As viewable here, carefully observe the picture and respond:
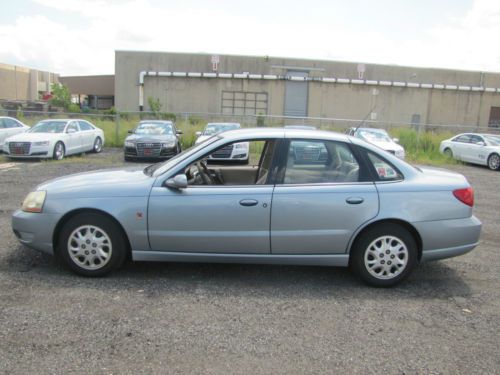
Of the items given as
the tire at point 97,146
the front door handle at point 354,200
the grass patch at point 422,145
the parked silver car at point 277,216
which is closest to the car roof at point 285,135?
the parked silver car at point 277,216

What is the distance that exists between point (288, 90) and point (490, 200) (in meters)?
31.9

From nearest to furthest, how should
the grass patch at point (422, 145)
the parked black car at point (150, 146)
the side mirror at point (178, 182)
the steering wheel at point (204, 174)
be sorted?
the side mirror at point (178, 182), the steering wheel at point (204, 174), the parked black car at point (150, 146), the grass patch at point (422, 145)

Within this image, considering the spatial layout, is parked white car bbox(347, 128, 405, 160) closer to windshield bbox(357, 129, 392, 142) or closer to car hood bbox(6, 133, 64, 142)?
windshield bbox(357, 129, 392, 142)

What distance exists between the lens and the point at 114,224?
4648 mm

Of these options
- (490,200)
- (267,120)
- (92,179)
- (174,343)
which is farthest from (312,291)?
(267,120)

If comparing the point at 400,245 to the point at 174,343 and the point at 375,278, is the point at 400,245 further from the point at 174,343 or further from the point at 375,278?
the point at 174,343

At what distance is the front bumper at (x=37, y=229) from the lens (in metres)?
4.68

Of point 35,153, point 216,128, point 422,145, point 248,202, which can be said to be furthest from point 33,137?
point 422,145

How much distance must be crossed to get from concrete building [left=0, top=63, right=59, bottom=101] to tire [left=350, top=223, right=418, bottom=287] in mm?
73891

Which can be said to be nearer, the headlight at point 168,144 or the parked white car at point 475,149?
the headlight at point 168,144

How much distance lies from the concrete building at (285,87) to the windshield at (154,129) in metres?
22.6

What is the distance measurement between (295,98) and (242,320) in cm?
3840

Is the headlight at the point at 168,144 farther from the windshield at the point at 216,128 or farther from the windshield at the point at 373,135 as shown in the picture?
the windshield at the point at 373,135

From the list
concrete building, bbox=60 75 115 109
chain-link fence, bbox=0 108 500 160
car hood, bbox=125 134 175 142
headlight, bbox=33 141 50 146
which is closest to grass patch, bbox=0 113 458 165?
chain-link fence, bbox=0 108 500 160
